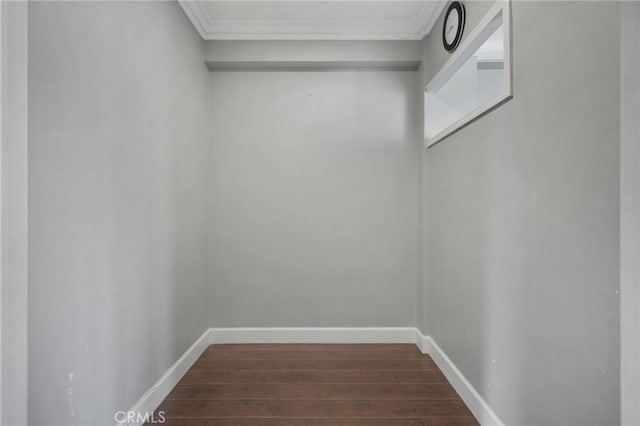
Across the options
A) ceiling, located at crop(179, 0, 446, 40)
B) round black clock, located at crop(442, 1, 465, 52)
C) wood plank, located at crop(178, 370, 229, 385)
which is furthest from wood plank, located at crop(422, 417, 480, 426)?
ceiling, located at crop(179, 0, 446, 40)

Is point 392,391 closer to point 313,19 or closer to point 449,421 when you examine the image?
point 449,421

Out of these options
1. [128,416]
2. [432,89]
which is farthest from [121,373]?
[432,89]

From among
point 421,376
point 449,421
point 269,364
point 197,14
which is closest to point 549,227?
point 449,421

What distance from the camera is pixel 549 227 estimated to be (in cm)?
122

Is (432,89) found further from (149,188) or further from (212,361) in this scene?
(212,361)

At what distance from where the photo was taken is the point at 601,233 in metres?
1.00

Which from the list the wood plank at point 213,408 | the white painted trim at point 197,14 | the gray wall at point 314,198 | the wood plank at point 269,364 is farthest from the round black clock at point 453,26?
the wood plank at point 213,408

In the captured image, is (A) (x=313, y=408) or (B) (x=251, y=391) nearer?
(A) (x=313, y=408)

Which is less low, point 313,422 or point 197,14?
point 197,14

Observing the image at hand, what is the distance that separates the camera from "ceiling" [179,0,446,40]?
2.41 m

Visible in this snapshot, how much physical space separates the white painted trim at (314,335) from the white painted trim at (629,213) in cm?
198

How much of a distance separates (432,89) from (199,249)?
2290 millimetres

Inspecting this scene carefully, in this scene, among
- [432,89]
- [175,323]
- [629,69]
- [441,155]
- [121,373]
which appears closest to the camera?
[629,69]

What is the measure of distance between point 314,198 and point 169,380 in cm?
172
